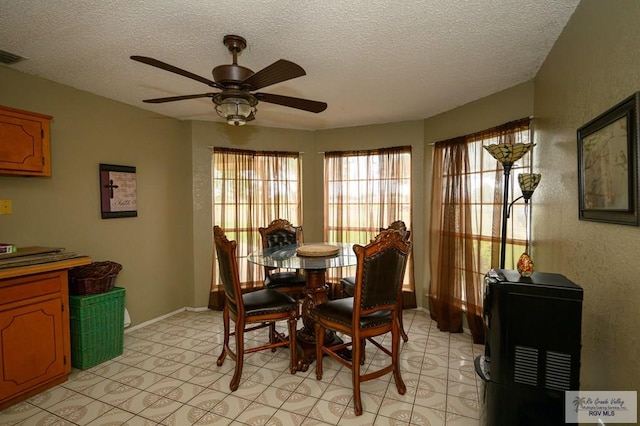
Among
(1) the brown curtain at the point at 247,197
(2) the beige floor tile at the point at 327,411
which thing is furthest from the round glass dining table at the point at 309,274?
(1) the brown curtain at the point at 247,197

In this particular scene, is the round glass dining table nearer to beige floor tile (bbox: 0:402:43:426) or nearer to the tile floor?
the tile floor

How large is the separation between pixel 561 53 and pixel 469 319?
240 cm

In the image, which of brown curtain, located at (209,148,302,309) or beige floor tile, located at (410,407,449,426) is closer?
beige floor tile, located at (410,407,449,426)

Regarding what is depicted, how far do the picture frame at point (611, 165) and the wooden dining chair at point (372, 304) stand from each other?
1.03 m

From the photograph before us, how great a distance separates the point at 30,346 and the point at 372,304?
7.91ft

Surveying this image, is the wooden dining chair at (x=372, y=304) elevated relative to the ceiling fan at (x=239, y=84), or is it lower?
lower

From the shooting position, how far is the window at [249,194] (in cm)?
402

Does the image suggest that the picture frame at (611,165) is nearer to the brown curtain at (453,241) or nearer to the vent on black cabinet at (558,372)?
the vent on black cabinet at (558,372)

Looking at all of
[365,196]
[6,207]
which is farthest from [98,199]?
[365,196]

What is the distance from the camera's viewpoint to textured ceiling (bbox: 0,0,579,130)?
172cm

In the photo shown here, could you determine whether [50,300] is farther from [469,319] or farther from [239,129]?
[469,319]

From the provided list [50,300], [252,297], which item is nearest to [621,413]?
[252,297]

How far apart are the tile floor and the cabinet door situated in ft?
0.48

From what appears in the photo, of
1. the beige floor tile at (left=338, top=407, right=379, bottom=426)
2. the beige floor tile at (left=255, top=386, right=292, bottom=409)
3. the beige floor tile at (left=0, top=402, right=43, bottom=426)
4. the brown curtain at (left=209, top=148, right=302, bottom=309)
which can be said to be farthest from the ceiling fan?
the beige floor tile at (left=0, top=402, right=43, bottom=426)
